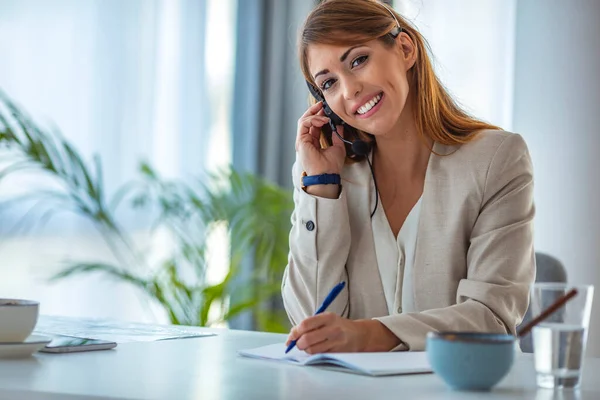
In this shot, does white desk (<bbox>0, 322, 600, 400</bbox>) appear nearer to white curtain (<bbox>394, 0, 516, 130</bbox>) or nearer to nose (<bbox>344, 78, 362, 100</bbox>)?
nose (<bbox>344, 78, 362, 100</bbox>)

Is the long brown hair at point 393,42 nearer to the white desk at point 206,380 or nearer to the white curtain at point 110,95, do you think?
the white desk at point 206,380

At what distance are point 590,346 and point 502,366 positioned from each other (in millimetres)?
2369

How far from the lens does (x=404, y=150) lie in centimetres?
199

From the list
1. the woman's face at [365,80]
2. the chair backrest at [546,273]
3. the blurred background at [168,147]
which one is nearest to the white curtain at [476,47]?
the blurred background at [168,147]

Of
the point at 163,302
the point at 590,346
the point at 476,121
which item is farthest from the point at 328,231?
the point at 590,346

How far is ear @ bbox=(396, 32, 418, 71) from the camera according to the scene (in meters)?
1.93

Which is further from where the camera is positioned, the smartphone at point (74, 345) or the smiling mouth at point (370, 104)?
the smiling mouth at point (370, 104)

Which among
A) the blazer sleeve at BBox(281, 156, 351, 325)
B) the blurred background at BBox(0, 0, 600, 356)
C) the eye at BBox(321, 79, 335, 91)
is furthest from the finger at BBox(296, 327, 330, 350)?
the blurred background at BBox(0, 0, 600, 356)

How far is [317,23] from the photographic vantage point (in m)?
1.85

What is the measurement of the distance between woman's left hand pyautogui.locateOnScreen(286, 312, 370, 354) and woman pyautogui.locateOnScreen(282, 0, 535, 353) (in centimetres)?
29

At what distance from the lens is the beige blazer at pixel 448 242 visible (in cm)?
169

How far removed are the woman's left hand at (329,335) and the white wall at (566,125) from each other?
6.80 feet

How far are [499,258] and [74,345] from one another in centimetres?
84

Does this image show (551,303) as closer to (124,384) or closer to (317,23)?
(124,384)
